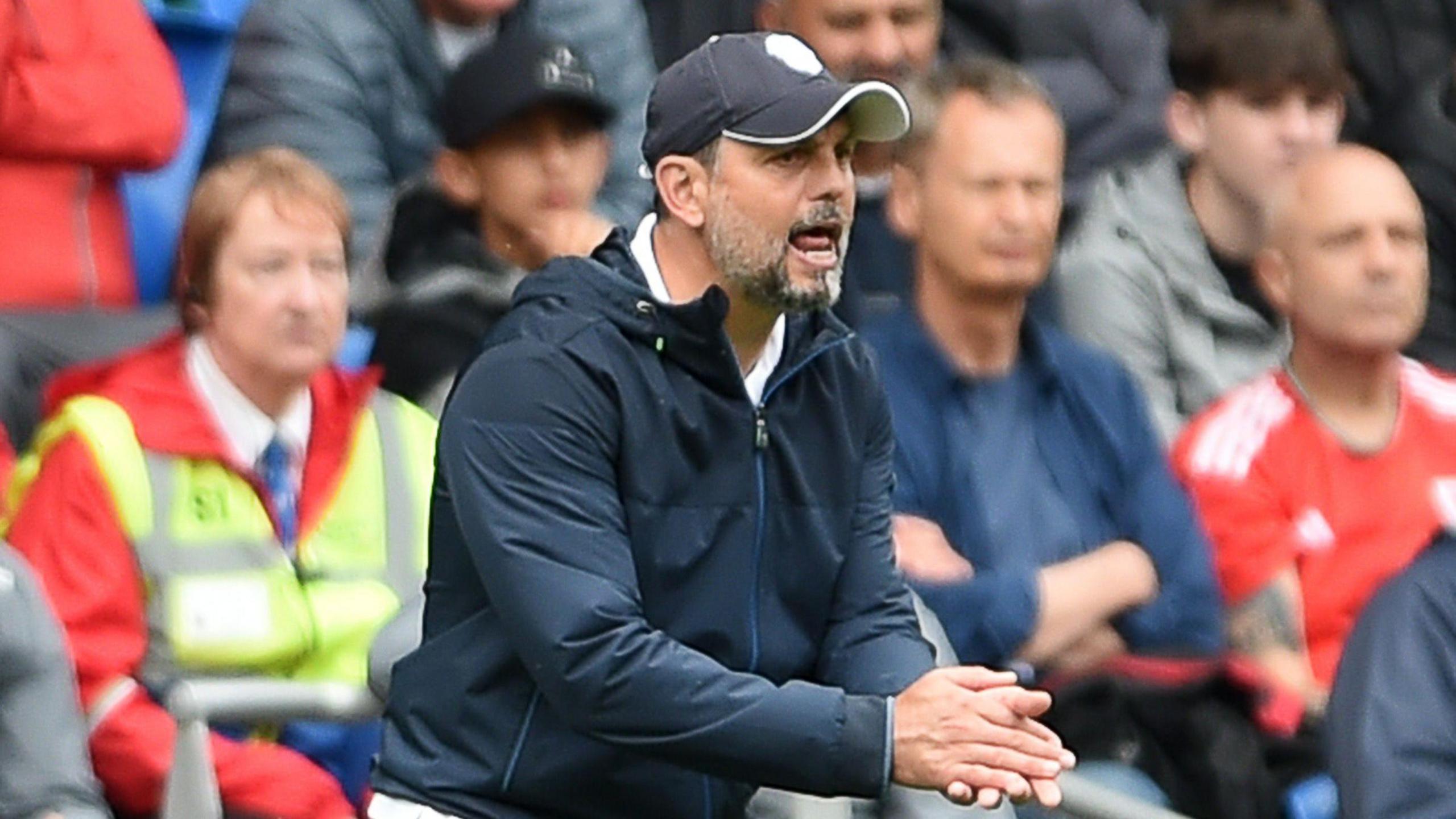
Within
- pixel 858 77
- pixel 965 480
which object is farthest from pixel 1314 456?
pixel 858 77

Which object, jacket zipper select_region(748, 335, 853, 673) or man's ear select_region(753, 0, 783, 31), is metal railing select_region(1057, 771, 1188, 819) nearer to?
jacket zipper select_region(748, 335, 853, 673)

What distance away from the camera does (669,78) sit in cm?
434

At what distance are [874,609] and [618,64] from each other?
118 inches

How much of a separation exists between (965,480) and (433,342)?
99cm

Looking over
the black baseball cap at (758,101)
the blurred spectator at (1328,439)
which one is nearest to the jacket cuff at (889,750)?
the black baseball cap at (758,101)

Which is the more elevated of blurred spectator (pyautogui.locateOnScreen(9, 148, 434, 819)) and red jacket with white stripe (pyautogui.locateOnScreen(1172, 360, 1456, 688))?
blurred spectator (pyautogui.locateOnScreen(9, 148, 434, 819))

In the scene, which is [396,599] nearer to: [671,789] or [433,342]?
[433,342]

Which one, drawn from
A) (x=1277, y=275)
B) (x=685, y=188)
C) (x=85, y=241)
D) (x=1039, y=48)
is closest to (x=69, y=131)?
(x=85, y=241)

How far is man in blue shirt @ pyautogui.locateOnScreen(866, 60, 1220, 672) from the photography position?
5754 mm

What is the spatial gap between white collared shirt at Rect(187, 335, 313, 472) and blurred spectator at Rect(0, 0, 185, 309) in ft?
1.64

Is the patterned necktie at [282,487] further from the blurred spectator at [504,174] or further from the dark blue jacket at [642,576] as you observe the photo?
the dark blue jacket at [642,576]

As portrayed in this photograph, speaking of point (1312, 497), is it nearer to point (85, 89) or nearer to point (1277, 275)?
point (1277, 275)

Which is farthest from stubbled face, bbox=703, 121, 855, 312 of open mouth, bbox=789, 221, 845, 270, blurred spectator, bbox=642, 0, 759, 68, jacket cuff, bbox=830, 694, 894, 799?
blurred spectator, bbox=642, 0, 759, 68

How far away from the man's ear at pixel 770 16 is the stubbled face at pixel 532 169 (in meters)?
0.74
